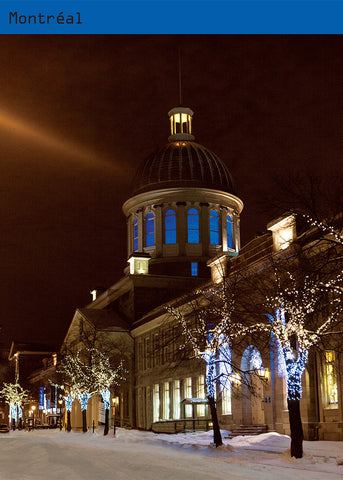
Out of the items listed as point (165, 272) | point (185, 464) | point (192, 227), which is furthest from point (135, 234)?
→ point (185, 464)

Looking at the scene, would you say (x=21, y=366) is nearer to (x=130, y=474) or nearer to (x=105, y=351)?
(x=105, y=351)

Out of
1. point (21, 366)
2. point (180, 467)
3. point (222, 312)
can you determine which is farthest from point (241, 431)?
point (21, 366)

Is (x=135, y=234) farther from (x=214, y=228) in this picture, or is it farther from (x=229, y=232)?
(x=229, y=232)

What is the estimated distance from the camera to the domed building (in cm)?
8275

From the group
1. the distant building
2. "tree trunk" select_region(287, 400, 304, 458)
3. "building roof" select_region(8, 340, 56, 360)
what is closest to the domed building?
the distant building

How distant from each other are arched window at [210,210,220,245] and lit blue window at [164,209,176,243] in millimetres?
4283

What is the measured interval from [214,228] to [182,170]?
7.50m

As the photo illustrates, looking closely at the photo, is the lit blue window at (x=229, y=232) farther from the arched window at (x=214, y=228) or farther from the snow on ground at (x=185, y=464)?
the snow on ground at (x=185, y=464)

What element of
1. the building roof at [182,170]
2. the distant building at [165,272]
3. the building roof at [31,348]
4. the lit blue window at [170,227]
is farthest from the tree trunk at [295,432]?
the building roof at [31,348]

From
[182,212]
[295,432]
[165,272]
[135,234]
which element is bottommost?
[295,432]

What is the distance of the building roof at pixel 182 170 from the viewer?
8456 cm

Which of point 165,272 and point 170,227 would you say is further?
point 170,227

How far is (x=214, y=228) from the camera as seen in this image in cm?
8525

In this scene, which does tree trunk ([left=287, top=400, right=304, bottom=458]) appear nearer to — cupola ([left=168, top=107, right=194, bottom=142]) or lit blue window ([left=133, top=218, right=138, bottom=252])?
lit blue window ([left=133, top=218, right=138, bottom=252])
